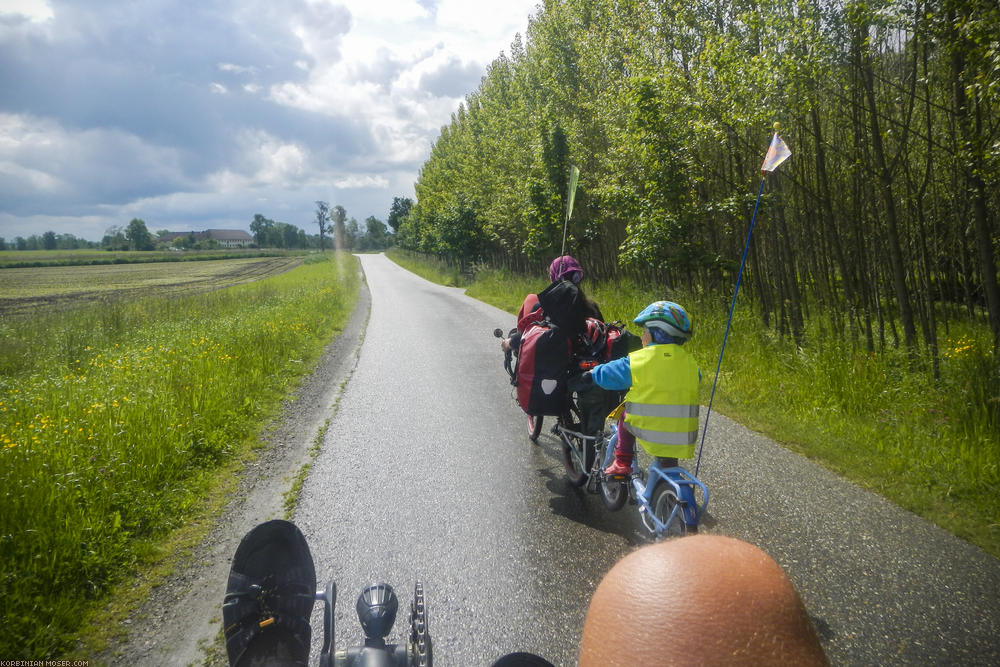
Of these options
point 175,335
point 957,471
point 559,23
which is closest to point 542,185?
point 559,23

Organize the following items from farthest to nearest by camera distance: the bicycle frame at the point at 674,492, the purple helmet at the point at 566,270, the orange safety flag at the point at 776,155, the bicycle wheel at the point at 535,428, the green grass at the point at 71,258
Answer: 1. the green grass at the point at 71,258
2. the bicycle wheel at the point at 535,428
3. the purple helmet at the point at 566,270
4. the orange safety flag at the point at 776,155
5. the bicycle frame at the point at 674,492

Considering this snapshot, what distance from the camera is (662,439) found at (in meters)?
2.97

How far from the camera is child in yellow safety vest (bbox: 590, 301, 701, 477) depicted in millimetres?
2951

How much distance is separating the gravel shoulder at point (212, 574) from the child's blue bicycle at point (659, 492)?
7.73ft

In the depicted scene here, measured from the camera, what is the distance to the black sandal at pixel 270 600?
196 cm

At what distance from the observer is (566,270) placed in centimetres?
428

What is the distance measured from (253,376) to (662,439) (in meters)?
6.39

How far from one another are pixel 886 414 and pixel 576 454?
333cm

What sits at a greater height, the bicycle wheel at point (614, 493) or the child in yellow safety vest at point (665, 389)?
the child in yellow safety vest at point (665, 389)

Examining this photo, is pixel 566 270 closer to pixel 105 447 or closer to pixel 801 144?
pixel 105 447

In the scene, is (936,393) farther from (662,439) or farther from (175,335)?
(175,335)

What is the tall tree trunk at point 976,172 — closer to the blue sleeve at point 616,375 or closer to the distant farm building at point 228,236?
the blue sleeve at point 616,375

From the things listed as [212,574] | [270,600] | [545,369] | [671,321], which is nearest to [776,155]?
[671,321]

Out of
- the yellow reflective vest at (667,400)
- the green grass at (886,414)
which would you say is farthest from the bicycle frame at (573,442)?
the green grass at (886,414)
